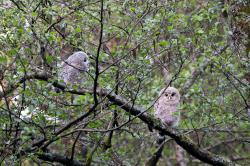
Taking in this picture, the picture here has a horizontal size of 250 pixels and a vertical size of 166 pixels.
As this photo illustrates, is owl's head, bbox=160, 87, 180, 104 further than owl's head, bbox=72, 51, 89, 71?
Yes

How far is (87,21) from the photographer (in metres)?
5.23

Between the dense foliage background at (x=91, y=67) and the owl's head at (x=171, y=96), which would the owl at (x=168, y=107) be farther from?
the dense foliage background at (x=91, y=67)

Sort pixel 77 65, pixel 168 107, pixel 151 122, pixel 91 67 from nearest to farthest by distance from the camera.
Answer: pixel 151 122 < pixel 91 67 < pixel 77 65 < pixel 168 107

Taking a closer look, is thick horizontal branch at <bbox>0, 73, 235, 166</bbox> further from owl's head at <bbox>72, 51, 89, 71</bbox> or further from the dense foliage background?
owl's head at <bbox>72, 51, 89, 71</bbox>

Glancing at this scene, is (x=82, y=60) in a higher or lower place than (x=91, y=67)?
higher

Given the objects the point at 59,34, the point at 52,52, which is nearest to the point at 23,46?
the point at 52,52

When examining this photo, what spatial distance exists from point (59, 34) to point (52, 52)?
1.20 ft

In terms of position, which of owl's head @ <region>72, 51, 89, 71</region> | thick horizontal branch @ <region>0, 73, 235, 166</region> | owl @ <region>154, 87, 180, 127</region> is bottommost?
thick horizontal branch @ <region>0, 73, 235, 166</region>

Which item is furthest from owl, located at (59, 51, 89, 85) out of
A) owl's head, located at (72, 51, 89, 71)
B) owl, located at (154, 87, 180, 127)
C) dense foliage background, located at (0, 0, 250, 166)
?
owl, located at (154, 87, 180, 127)

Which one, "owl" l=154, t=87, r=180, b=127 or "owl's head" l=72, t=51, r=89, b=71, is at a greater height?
"owl's head" l=72, t=51, r=89, b=71

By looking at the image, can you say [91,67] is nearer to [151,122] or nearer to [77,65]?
[77,65]

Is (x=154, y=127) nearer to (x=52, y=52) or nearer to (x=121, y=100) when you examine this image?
(x=121, y=100)

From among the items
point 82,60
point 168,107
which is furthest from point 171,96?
point 82,60

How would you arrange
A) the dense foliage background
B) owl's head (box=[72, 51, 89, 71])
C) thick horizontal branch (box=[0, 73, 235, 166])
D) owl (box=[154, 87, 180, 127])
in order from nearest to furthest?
the dense foliage background < thick horizontal branch (box=[0, 73, 235, 166]) < owl's head (box=[72, 51, 89, 71]) < owl (box=[154, 87, 180, 127])
